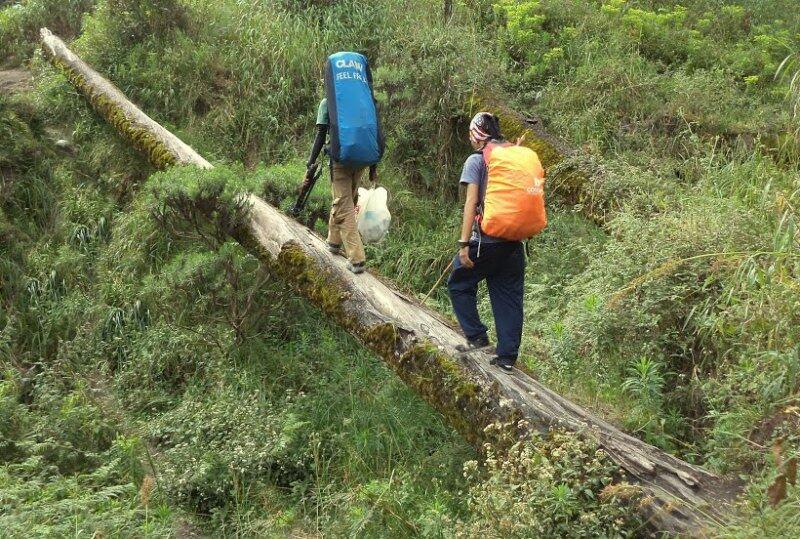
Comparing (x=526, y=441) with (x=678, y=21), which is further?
(x=678, y=21)

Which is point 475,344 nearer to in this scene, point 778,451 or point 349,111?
point 349,111

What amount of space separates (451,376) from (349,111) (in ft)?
7.17

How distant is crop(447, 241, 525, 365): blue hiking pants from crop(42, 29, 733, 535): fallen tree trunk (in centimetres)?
19

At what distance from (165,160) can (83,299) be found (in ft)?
6.13

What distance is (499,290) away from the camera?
546 cm

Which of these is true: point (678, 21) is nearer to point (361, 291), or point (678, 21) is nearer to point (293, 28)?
point (293, 28)

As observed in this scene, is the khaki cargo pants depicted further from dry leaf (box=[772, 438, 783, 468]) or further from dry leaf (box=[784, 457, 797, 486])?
dry leaf (box=[784, 457, 797, 486])

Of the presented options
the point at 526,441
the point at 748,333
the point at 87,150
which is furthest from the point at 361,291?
the point at 87,150

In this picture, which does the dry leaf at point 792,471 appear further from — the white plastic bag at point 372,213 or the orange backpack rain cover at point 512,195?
the white plastic bag at point 372,213

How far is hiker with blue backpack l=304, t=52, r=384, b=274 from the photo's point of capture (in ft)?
19.7

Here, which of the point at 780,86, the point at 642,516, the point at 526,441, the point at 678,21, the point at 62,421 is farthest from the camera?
the point at 678,21

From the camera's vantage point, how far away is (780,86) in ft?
31.9

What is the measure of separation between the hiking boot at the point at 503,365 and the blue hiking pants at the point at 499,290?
11 millimetres

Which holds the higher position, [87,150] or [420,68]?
[420,68]
